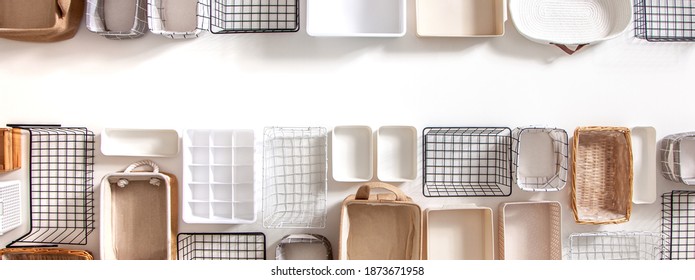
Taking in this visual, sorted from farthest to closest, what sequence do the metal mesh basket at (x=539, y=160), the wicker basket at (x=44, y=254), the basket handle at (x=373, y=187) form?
the metal mesh basket at (x=539, y=160) < the wicker basket at (x=44, y=254) < the basket handle at (x=373, y=187)

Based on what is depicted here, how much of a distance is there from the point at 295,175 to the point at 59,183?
1.26 m

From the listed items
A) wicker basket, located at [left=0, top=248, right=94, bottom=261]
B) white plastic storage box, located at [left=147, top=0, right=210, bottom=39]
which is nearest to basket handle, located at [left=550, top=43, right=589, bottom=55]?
white plastic storage box, located at [left=147, top=0, right=210, bottom=39]

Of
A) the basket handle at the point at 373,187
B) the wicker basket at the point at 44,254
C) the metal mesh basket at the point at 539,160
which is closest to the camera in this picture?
the basket handle at the point at 373,187

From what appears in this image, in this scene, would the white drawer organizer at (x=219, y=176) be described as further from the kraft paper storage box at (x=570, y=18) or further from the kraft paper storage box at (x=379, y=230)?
the kraft paper storage box at (x=570, y=18)

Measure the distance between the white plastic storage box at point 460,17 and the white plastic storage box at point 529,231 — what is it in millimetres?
962

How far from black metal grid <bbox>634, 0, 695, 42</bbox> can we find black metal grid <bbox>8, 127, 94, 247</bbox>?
300cm

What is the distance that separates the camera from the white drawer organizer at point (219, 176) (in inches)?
101

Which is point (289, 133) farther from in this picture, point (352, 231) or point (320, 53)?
point (352, 231)

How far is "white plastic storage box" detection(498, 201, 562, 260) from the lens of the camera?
2666mm

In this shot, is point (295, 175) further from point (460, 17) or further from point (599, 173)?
point (599, 173)

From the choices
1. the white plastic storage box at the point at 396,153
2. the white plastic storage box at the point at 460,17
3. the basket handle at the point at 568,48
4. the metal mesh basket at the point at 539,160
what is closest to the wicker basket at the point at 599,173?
the metal mesh basket at the point at 539,160

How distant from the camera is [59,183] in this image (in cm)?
A: 263

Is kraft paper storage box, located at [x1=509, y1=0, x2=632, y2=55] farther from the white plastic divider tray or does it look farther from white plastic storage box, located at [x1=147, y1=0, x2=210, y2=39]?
the white plastic divider tray

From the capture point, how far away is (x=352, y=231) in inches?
102
